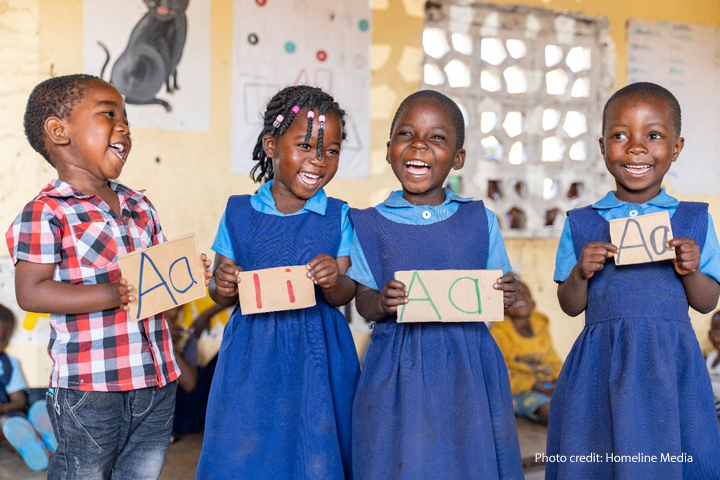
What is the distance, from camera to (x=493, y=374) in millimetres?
1815

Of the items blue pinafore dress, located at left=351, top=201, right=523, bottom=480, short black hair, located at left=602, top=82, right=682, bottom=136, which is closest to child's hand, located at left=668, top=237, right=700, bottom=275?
short black hair, located at left=602, top=82, right=682, bottom=136

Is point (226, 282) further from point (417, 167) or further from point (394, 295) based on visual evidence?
point (417, 167)

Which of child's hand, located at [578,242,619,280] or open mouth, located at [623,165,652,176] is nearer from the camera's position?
child's hand, located at [578,242,619,280]

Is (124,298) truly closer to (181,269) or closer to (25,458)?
(181,269)

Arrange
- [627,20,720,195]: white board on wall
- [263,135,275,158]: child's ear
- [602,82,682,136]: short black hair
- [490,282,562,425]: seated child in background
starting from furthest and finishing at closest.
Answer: [627,20,720,195]: white board on wall, [490,282,562,425]: seated child in background, [263,135,275,158]: child's ear, [602,82,682,136]: short black hair

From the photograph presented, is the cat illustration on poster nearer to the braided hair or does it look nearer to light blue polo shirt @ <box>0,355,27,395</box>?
light blue polo shirt @ <box>0,355,27,395</box>

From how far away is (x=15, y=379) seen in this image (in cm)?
319

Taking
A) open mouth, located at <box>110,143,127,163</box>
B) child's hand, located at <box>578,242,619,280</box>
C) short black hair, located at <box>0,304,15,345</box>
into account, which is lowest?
short black hair, located at <box>0,304,15,345</box>

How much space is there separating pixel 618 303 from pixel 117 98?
56.6 inches

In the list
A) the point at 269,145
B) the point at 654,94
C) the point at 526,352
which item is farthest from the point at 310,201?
the point at 526,352

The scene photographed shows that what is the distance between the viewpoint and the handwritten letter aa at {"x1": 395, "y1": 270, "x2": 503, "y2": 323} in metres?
1.71

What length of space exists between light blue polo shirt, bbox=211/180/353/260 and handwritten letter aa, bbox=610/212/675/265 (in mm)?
719

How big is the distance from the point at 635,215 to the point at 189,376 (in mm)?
2301

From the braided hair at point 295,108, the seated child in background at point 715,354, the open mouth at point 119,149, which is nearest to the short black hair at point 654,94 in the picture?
the braided hair at point 295,108
